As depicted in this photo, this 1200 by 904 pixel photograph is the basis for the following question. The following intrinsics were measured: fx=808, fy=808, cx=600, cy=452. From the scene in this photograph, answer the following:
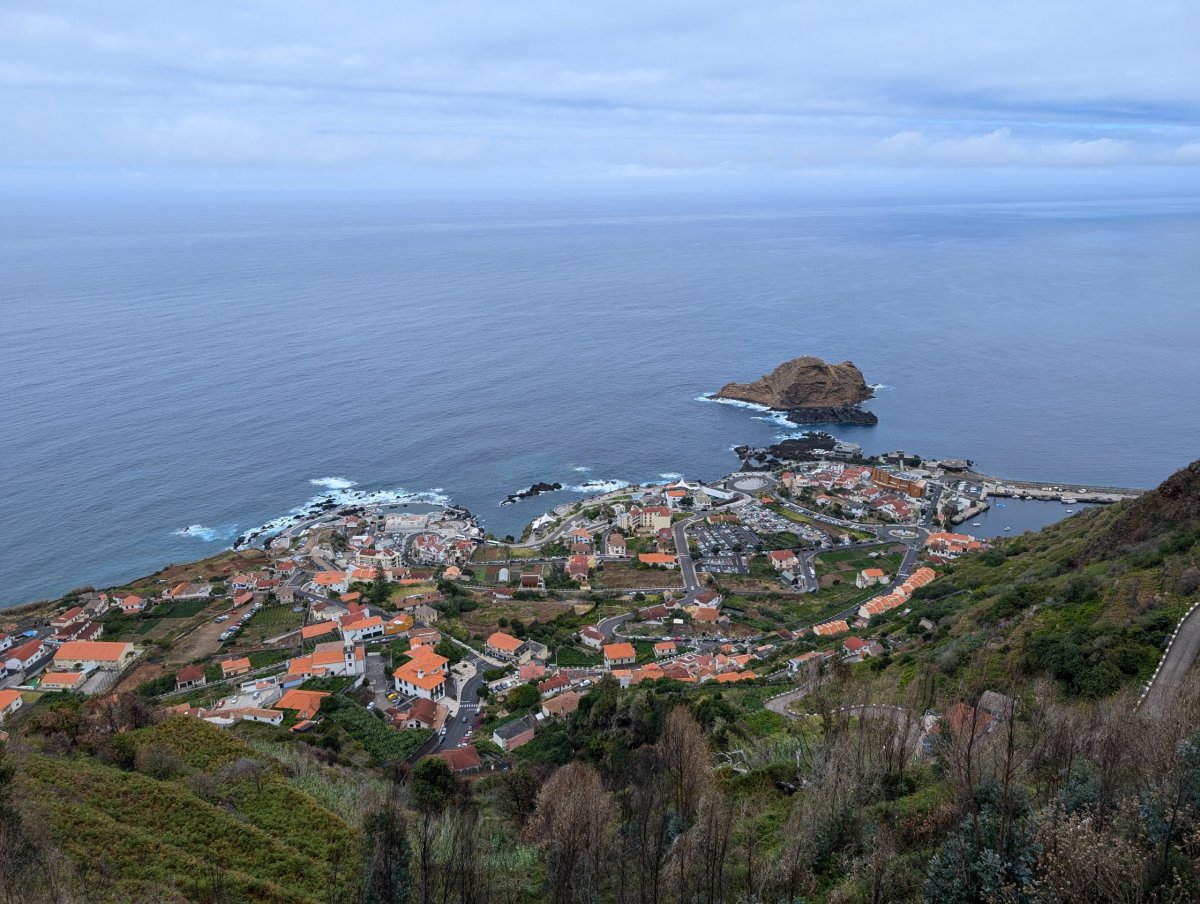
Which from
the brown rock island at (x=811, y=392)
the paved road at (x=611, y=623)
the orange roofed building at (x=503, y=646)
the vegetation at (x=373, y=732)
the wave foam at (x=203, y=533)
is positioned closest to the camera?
the vegetation at (x=373, y=732)

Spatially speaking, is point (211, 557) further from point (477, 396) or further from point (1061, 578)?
point (1061, 578)

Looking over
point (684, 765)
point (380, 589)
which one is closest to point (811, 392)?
point (380, 589)

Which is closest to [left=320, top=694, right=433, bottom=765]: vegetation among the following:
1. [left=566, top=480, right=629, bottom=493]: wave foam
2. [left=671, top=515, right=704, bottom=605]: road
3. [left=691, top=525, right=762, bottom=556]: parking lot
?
[left=671, top=515, right=704, bottom=605]: road

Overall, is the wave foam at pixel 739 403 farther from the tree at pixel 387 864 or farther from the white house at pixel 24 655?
the tree at pixel 387 864

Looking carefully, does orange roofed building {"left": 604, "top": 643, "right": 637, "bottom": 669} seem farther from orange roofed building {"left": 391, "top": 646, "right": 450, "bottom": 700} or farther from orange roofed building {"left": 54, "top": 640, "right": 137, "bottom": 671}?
orange roofed building {"left": 54, "top": 640, "right": 137, "bottom": 671}

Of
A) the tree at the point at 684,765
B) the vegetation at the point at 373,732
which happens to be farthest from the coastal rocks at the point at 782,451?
the tree at the point at 684,765

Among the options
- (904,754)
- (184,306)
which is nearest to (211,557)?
(904,754)
